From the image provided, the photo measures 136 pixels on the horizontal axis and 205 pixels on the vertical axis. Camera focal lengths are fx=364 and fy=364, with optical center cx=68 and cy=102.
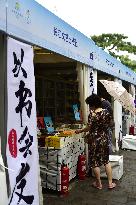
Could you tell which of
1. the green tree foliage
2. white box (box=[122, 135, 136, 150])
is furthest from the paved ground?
the green tree foliage

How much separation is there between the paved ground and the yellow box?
90 cm

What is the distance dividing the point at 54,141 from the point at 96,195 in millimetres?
1266

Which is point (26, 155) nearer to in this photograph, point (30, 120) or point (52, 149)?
point (30, 120)

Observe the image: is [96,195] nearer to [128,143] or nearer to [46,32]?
[46,32]

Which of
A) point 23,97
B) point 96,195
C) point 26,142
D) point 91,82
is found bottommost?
point 96,195

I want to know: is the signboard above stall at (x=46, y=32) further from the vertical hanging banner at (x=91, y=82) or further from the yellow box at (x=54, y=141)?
the yellow box at (x=54, y=141)

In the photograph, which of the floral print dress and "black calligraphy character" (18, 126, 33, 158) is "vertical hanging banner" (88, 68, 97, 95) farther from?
"black calligraphy character" (18, 126, 33, 158)

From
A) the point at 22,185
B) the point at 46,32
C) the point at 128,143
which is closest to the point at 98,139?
the point at 46,32

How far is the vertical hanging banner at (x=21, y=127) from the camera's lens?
4.27m

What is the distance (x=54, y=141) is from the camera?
6.63 m

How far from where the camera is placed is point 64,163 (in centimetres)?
680

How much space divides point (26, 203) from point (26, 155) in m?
0.59

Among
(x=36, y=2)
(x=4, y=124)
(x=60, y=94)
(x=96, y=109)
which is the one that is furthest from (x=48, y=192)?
(x=60, y=94)

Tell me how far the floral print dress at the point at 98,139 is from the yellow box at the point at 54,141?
650mm
